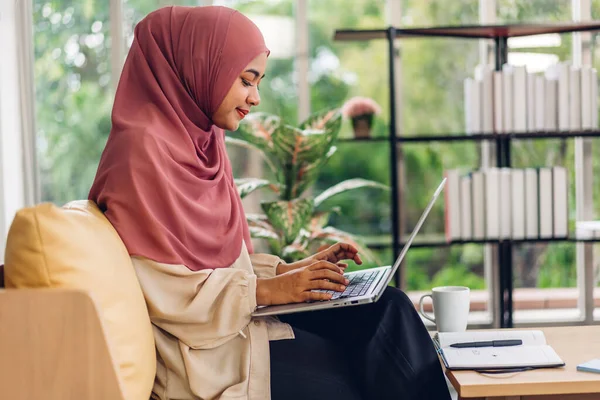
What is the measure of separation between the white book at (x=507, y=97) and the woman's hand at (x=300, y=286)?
190 centimetres

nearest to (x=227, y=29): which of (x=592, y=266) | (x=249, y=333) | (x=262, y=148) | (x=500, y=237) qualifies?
(x=249, y=333)

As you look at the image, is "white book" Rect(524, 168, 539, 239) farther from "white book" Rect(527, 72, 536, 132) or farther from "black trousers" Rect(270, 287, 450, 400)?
"black trousers" Rect(270, 287, 450, 400)

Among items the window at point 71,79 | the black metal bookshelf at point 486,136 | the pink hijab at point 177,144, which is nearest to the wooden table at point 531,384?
the pink hijab at point 177,144

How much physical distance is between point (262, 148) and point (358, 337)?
150cm

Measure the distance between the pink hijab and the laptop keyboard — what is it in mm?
271

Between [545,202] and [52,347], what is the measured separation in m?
2.45

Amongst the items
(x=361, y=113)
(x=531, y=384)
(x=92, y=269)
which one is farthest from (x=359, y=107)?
(x=92, y=269)

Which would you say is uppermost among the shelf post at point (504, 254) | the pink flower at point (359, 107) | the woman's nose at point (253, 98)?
the pink flower at point (359, 107)

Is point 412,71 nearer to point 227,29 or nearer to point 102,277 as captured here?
point 227,29

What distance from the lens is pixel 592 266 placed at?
338 centimetres

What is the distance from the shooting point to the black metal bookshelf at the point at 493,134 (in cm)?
299

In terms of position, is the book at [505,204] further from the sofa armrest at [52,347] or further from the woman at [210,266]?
the sofa armrest at [52,347]

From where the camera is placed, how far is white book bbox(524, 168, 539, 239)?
303 centimetres

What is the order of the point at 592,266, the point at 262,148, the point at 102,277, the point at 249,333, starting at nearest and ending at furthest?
1. the point at 102,277
2. the point at 249,333
3. the point at 262,148
4. the point at 592,266
